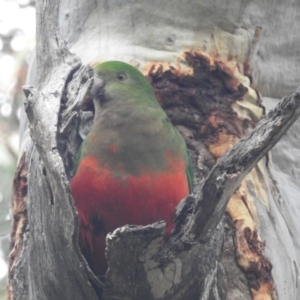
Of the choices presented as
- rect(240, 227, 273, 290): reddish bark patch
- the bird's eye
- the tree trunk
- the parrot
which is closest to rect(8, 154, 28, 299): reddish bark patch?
the tree trunk

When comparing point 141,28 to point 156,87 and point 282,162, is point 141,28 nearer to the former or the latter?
point 156,87

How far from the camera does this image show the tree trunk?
1.92 meters

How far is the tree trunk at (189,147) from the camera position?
1918 millimetres

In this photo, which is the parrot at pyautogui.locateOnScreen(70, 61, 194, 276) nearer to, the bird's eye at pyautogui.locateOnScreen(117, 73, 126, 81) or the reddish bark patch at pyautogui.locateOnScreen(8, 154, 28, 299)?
the bird's eye at pyautogui.locateOnScreen(117, 73, 126, 81)

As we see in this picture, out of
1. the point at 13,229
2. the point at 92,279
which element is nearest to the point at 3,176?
the point at 13,229

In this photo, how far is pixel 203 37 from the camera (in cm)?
287

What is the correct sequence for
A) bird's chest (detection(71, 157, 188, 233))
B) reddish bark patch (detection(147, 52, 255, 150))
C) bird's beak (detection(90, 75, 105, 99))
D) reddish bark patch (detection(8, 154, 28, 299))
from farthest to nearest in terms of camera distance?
reddish bark patch (detection(147, 52, 255, 150))
reddish bark patch (detection(8, 154, 28, 299))
bird's beak (detection(90, 75, 105, 99))
bird's chest (detection(71, 157, 188, 233))

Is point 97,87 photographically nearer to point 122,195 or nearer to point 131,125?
point 131,125

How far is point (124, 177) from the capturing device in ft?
7.30

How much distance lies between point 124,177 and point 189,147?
1.98 ft

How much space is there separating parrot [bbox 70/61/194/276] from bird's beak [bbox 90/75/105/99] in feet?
0.36

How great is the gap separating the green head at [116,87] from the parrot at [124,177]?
0.07 metres

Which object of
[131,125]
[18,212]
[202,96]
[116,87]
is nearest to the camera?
[131,125]

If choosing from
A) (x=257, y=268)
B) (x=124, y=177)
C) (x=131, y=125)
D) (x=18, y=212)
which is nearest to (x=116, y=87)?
(x=131, y=125)
